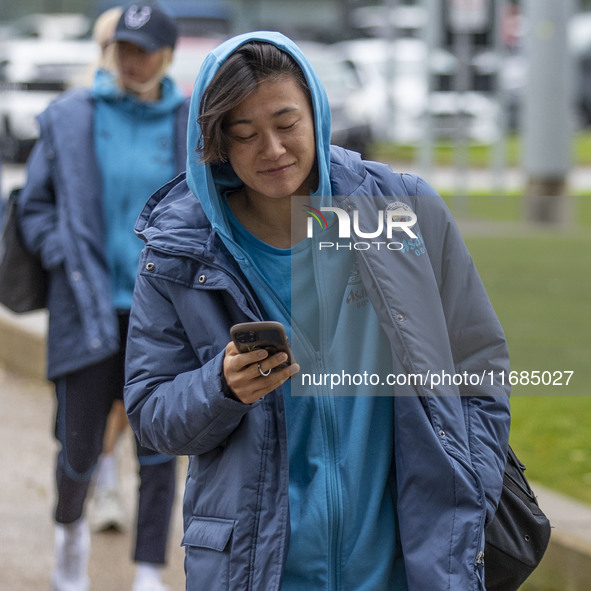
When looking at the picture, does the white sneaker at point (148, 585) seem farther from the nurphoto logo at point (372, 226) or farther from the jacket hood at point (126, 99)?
the nurphoto logo at point (372, 226)

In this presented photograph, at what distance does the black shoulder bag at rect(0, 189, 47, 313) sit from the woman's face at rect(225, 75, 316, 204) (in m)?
2.12

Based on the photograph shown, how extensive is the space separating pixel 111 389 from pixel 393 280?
2.12m

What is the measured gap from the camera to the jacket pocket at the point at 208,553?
7.48 ft

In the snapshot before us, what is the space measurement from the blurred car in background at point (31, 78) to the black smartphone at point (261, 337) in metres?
15.7

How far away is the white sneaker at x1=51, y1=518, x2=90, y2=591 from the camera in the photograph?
4309 mm

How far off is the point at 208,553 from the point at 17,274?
88.7 inches

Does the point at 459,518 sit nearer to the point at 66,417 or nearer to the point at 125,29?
the point at 66,417

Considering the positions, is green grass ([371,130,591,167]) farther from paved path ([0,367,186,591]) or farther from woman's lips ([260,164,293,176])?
woman's lips ([260,164,293,176])

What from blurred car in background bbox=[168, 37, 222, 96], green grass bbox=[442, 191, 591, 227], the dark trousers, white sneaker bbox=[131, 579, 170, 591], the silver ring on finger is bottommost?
blurred car in background bbox=[168, 37, 222, 96]

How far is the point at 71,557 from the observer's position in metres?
4.33

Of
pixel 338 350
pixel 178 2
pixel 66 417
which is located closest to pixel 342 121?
pixel 178 2

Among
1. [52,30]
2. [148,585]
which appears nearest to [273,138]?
[148,585]

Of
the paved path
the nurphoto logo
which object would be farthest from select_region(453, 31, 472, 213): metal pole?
the nurphoto logo

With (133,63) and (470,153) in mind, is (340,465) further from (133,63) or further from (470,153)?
(470,153)
